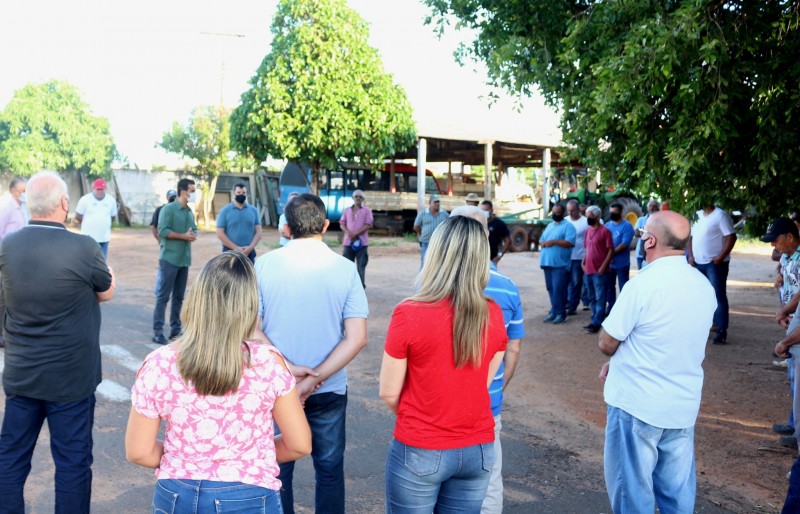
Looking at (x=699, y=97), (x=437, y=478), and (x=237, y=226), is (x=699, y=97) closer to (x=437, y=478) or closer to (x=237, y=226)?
(x=437, y=478)

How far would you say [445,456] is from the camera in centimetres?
294

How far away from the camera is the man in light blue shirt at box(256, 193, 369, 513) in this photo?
3654 mm

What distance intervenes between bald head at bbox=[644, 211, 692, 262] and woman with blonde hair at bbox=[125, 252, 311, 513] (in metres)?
2.18

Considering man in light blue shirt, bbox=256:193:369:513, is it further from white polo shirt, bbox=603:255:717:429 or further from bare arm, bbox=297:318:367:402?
white polo shirt, bbox=603:255:717:429

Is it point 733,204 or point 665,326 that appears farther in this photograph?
point 733,204

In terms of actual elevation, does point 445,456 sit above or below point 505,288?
below

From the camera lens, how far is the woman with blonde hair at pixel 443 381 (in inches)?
115

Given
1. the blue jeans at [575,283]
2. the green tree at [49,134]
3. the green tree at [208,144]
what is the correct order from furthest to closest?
the green tree at [49,134] < the green tree at [208,144] < the blue jeans at [575,283]

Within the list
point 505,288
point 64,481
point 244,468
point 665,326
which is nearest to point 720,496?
point 665,326

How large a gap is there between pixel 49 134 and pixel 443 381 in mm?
36614

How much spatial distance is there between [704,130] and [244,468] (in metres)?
4.65

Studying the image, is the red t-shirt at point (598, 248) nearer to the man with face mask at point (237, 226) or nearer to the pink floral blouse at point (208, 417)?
the man with face mask at point (237, 226)

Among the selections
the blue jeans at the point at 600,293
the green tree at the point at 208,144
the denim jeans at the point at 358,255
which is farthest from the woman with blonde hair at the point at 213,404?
the green tree at the point at 208,144

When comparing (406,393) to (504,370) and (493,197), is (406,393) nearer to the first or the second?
(504,370)
